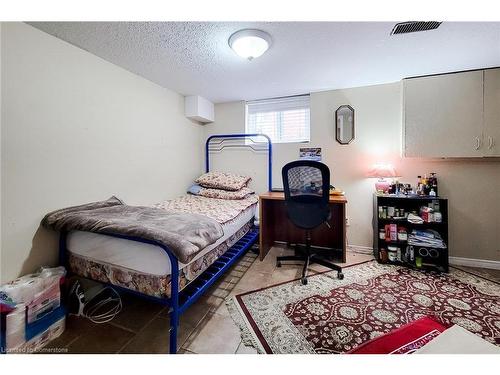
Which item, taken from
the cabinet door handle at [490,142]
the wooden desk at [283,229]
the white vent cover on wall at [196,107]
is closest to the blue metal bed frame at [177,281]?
the wooden desk at [283,229]

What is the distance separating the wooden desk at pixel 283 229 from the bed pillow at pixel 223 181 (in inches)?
19.3

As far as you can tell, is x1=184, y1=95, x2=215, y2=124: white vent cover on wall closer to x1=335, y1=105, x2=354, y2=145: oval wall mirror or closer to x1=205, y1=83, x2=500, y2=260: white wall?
x1=205, y1=83, x2=500, y2=260: white wall

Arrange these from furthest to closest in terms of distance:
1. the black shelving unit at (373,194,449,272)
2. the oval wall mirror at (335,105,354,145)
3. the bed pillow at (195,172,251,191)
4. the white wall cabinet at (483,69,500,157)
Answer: the bed pillow at (195,172,251,191), the oval wall mirror at (335,105,354,145), the black shelving unit at (373,194,449,272), the white wall cabinet at (483,69,500,157)

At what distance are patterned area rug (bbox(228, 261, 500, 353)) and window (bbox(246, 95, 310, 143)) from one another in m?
1.95

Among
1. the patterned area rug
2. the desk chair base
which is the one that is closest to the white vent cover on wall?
the desk chair base

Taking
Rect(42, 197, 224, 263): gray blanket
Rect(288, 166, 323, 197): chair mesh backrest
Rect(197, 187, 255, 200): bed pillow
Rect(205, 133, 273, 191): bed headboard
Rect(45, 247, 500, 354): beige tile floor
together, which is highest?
Rect(205, 133, 273, 191): bed headboard

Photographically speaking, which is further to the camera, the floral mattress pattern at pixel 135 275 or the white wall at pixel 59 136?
the white wall at pixel 59 136

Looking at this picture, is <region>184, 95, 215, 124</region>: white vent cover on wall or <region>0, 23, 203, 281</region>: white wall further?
<region>184, 95, 215, 124</region>: white vent cover on wall

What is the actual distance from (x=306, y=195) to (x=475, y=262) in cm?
216

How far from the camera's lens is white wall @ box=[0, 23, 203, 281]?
140 cm

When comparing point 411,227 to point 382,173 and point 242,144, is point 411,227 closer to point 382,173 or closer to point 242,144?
point 382,173

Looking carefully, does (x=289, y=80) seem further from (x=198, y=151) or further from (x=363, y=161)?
(x=198, y=151)

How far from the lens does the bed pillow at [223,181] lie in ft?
9.84

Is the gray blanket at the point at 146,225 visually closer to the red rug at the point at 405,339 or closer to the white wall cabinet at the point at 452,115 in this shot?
the red rug at the point at 405,339
